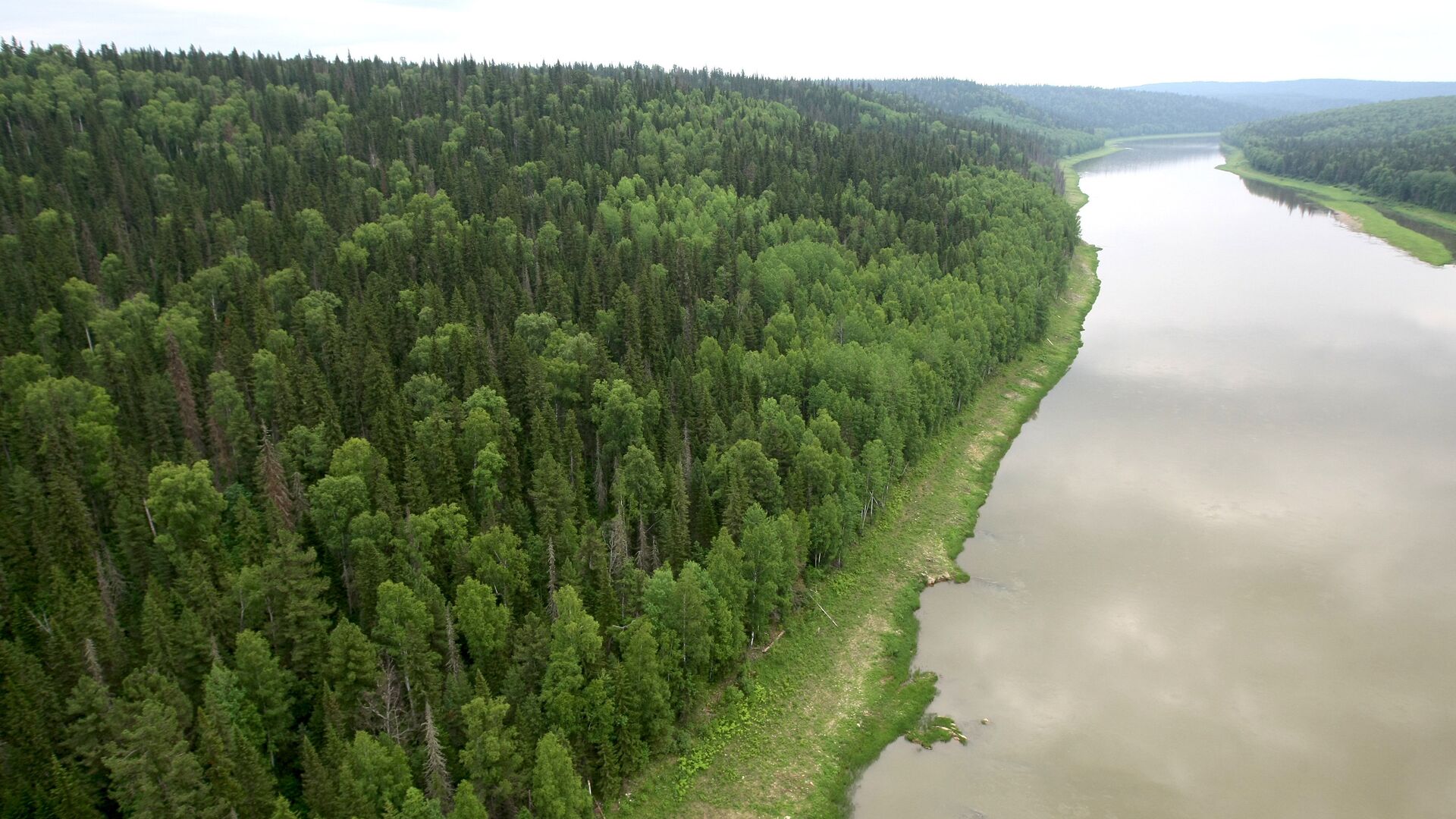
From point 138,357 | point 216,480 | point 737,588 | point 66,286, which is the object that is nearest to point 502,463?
point 737,588

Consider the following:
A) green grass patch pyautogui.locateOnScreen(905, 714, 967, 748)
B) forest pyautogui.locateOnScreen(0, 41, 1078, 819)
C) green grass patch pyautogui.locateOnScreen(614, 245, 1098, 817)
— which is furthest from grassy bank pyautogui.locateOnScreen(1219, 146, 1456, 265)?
green grass patch pyautogui.locateOnScreen(905, 714, 967, 748)

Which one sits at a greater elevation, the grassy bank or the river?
the grassy bank

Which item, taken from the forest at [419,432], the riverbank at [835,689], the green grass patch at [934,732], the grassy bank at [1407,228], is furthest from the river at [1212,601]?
the grassy bank at [1407,228]

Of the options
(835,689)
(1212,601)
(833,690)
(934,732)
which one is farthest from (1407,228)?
(833,690)

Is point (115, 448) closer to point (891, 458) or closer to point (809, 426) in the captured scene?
point (809, 426)

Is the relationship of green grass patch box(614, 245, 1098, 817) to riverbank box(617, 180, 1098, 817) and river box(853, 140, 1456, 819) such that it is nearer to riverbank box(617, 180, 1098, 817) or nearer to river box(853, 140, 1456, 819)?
riverbank box(617, 180, 1098, 817)

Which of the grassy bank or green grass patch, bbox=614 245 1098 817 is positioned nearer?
green grass patch, bbox=614 245 1098 817
